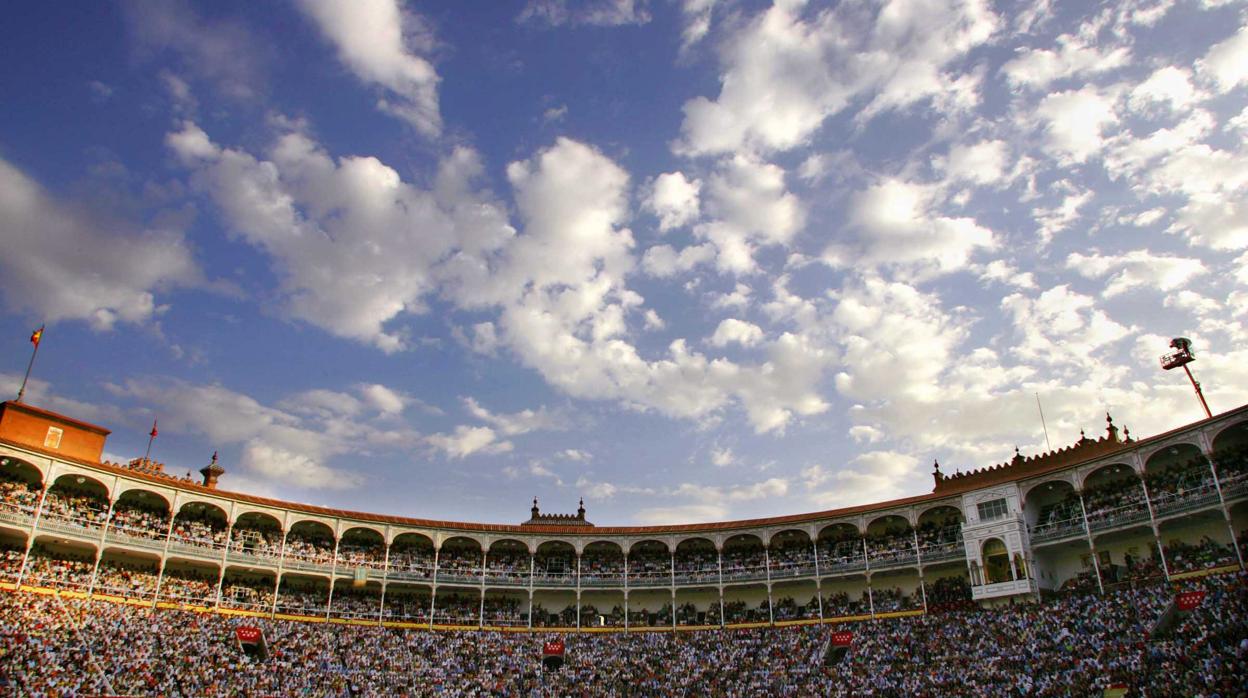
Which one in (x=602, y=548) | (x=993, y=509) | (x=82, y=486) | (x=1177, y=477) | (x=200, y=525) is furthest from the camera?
(x=602, y=548)

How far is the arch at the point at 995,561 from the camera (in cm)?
4728

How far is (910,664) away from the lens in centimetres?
4297

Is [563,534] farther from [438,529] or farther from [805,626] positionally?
[805,626]

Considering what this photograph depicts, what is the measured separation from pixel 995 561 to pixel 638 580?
78.7ft

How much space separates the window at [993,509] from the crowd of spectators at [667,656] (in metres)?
6.01

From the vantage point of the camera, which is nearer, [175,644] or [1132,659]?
[1132,659]

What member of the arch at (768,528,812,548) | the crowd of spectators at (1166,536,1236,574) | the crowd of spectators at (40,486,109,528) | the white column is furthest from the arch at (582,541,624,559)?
the crowd of spectators at (1166,536,1236,574)

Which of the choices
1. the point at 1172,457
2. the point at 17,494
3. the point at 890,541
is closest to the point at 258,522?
the point at 17,494

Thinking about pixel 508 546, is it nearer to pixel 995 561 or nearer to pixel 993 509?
pixel 995 561

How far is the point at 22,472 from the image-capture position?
143 feet

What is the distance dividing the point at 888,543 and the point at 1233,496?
A: 20.7 metres

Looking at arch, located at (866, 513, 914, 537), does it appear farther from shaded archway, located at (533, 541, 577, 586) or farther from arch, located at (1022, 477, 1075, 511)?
shaded archway, located at (533, 541, 577, 586)

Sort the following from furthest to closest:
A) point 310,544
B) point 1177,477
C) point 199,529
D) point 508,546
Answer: point 508,546, point 310,544, point 199,529, point 1177,477

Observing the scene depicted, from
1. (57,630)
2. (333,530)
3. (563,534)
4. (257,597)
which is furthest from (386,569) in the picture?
(57,630)
